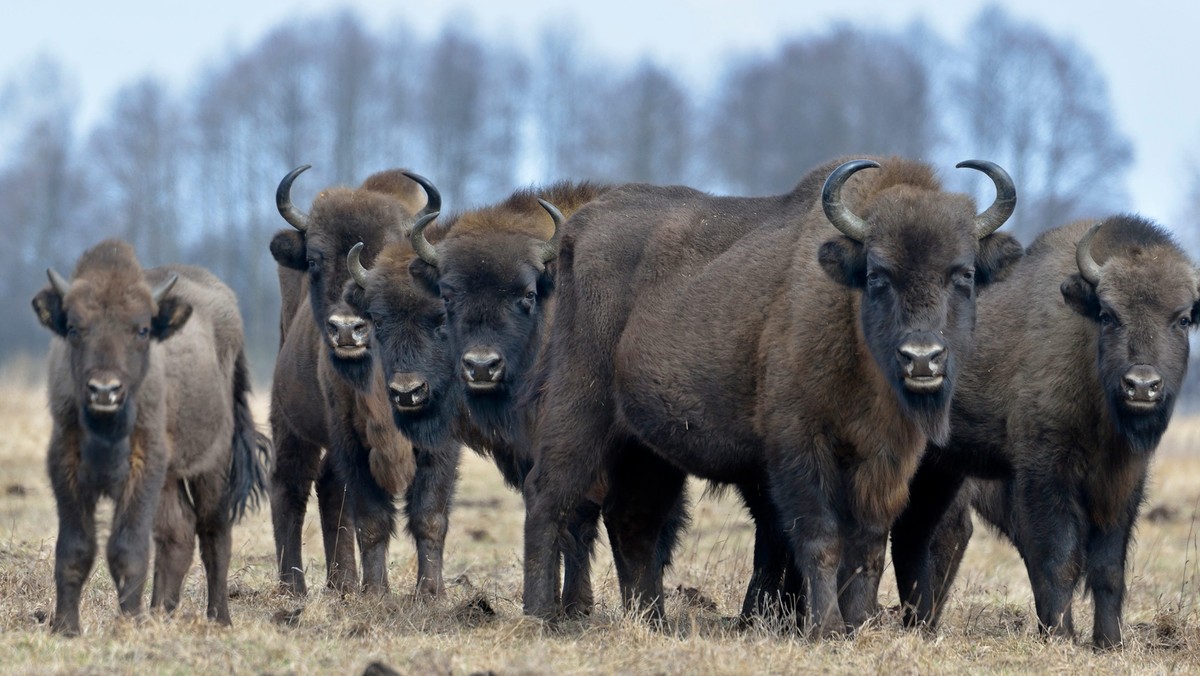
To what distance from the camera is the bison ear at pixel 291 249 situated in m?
11.4

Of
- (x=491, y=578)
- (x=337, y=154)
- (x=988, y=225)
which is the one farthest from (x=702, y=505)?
(x=337, y=154)

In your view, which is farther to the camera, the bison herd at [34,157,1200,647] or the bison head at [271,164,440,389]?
the bison head at [271,164,440,389]

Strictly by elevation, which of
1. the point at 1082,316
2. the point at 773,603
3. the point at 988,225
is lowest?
the point at 773,603

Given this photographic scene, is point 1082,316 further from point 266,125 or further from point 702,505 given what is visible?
point 266,125

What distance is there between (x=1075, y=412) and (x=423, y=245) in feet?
13.5

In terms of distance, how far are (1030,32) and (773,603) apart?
47113 mm

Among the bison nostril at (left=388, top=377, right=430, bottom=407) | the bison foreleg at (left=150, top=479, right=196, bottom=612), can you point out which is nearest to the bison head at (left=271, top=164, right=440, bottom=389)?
the bison nostril at (left=388, top=377, right=430, bottom=407)

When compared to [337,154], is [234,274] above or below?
below

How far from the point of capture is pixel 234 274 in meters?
49.5

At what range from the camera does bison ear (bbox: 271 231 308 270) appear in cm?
1140

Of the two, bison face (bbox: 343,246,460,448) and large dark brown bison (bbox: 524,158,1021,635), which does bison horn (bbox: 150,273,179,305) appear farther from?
large dark brown bison (bbox: 524,158,1021,635)

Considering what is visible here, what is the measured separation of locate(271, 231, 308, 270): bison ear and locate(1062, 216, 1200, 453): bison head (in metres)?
5.39

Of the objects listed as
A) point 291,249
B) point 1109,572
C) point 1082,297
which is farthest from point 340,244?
point 1109,572

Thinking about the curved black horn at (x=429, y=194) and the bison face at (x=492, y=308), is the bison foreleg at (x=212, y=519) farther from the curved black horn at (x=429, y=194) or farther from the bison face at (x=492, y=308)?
the curved black horn at (x=429, y=194)
